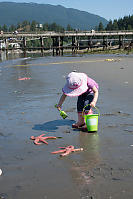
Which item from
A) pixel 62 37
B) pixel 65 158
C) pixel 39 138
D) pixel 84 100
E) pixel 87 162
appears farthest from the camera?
pixel 62 37

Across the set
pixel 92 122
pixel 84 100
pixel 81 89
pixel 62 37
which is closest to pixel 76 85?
pixel 81 89

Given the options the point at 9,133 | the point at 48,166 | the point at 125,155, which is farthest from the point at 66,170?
the point at 9,133

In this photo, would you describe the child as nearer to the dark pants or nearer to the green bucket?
the dark pants

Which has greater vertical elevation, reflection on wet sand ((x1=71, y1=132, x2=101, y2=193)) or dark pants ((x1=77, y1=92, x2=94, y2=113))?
dark pants ((x1=77, y1=92, x2=94, y2=113))

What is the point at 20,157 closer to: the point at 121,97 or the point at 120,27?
the point at 121,97

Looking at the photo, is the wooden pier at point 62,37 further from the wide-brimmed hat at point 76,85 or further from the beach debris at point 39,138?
the beach debris at point 39,138

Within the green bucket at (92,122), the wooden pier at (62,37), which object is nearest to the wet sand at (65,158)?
the green bucket at (92,122)

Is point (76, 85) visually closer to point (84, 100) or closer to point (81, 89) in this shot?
point (81, 89)

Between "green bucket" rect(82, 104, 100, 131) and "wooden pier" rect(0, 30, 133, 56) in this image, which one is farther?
"wooden pier" rect(0, 30, 133, 56)

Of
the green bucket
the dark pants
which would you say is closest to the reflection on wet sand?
the green bucket

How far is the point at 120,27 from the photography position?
190000mm

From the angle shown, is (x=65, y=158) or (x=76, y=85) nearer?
(x=65, y=158)

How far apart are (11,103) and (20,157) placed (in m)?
4.25

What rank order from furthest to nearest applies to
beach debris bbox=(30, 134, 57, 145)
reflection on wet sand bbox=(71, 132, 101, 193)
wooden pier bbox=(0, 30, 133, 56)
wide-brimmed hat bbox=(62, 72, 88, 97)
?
1. wooden pier bbox=(0, 30, 133, 56)
2. wide-brimmed hat bbox=(62, 72, 88, 97)
3. beach debris bbox=(30, 134, 57, 145)
4. reflection on wet sand bbox=(71, 132, 101, 193)
